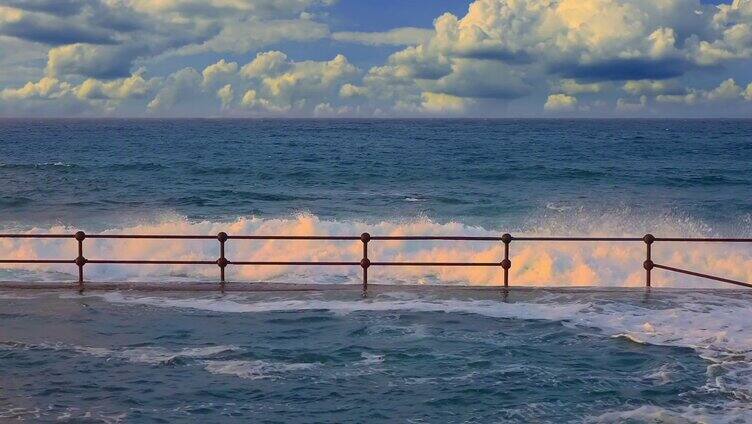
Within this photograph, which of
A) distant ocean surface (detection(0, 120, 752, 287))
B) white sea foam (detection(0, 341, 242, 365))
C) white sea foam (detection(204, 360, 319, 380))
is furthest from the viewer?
distant ocean surface (detection(0, 120, 752, 287))

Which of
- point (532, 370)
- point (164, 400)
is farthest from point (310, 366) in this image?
point (532, 370)

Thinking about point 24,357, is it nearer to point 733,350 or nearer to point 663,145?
point 733,350

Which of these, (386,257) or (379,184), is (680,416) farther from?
(379,184)

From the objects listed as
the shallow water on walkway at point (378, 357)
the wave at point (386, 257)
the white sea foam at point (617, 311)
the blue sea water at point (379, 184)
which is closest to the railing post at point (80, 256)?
the shallow water on walkway at point (378, 357)

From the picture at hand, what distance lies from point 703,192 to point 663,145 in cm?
4579

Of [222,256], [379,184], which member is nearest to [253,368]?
[222,256]

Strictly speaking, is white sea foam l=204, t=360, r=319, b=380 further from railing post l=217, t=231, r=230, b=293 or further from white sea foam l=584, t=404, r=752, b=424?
railing post l=217, t=231, r=230, b=293

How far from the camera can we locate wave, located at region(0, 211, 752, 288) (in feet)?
68.1

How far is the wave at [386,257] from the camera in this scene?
20750 millimetres

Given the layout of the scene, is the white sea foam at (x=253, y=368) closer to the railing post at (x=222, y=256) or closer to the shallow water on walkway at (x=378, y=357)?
the shallow water on walkway at (x=378, y=357)

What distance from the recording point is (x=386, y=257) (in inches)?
999

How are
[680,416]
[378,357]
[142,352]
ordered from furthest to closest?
1. [142,352]
2. [378,357]
3. [680,416]

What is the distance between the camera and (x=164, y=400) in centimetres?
910

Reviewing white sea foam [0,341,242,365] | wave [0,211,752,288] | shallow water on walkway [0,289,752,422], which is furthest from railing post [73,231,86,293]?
wave [0,211,752,288]
